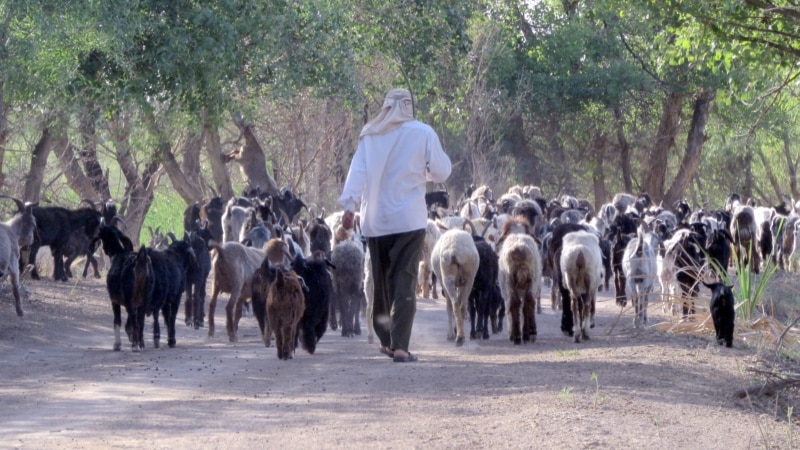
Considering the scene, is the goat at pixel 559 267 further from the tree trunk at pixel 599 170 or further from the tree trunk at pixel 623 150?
the tree trunk at pixel 599 170

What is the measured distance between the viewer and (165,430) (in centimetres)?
758

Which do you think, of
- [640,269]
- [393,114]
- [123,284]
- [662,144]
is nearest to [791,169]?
[662,144]

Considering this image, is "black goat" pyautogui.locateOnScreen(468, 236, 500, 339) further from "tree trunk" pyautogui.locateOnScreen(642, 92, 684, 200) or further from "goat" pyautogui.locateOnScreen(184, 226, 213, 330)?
"tree trunk" pyautogui.locateOnScreen(642, 92, 684, 200)

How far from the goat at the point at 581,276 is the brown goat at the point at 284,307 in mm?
3351

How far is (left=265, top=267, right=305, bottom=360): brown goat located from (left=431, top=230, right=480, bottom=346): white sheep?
7.17ft

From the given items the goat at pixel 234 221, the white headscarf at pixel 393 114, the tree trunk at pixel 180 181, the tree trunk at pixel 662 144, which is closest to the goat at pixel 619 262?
the goat at pixel 234 221

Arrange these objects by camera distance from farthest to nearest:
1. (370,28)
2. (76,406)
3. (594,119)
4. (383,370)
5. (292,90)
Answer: (594,119), (370,28), (292,90), (383,370), (76,406)

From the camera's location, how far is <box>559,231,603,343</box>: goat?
13.1m

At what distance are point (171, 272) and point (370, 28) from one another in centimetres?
1032

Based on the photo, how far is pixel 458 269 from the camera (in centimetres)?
1288

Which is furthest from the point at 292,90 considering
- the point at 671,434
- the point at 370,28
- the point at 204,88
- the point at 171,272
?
the point at 671,434

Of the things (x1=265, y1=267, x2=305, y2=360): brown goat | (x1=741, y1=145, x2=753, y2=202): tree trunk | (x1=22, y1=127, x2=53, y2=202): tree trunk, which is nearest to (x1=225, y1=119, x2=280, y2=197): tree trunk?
(x1=22, y1=127, x2=53, y2=202): tree trunk

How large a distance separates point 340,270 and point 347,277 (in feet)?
0.38

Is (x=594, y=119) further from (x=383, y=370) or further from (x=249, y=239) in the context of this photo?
(x=383, y=370)
